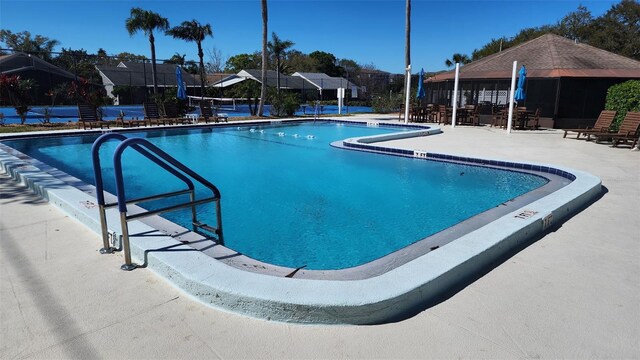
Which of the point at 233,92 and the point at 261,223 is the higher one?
the point at 233,92

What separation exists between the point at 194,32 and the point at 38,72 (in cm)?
1296

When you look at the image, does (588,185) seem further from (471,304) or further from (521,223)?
(471,304)

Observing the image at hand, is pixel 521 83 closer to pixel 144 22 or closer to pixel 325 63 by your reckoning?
pixel 144 22

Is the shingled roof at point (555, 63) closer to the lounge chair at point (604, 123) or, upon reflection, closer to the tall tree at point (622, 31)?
the lounge chair at point (604, 123)

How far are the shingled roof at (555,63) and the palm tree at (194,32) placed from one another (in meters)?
15.0

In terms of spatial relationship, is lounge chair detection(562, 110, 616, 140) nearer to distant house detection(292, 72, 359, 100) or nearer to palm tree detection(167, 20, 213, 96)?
palm tree detection(167, 20, 213, 96)

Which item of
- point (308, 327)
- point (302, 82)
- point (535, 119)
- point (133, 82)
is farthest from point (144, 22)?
point (308, 327)

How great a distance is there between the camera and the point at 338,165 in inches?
381

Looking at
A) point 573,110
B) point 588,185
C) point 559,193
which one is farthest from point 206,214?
point 573,110

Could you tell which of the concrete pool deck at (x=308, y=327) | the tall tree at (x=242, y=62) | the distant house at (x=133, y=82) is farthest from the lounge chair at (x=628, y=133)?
the tall tree at (x=242, y=62)

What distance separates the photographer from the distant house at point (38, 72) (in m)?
27.0

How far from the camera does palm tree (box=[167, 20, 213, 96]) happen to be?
2522cm

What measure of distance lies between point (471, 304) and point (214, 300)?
178 cm

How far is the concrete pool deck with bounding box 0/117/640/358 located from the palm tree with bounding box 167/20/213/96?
2345 centimetres
